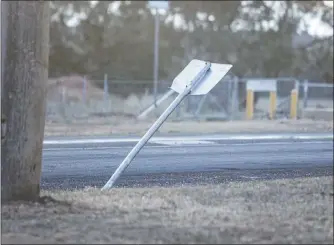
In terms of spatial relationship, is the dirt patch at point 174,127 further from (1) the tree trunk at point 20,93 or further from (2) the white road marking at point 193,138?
(1) the tree trunk at point 20,93

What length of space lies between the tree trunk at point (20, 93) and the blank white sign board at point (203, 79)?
2.61m

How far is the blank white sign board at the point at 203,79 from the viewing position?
8447 mm

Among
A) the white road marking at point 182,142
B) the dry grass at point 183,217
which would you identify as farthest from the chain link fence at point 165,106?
the dry grass at point 183,217

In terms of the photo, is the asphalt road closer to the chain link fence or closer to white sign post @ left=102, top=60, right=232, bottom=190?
white sign post @ left=102, top=60, right=232, bottom=190

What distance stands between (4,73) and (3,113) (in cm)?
42

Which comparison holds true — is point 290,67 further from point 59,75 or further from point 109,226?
point 109,226

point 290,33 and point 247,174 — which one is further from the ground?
point 290,33

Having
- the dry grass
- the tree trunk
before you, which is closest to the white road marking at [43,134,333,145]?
the dry grass

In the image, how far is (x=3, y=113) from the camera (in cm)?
650

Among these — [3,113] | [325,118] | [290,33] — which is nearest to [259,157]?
[3,113]

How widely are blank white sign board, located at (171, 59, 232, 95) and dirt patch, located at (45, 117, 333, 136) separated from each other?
37.7 feet

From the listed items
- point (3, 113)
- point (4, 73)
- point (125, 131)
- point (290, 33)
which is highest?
point (290, 33)

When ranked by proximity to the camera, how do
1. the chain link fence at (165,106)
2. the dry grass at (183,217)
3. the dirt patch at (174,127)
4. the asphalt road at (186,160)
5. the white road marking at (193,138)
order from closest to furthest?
the dry grass at (183,217), the asphalt road at (186,160), the white road marking at (193,138), the dirt patch at (174,127), the chain link fence at (165,106)

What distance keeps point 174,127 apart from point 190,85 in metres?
14.0
